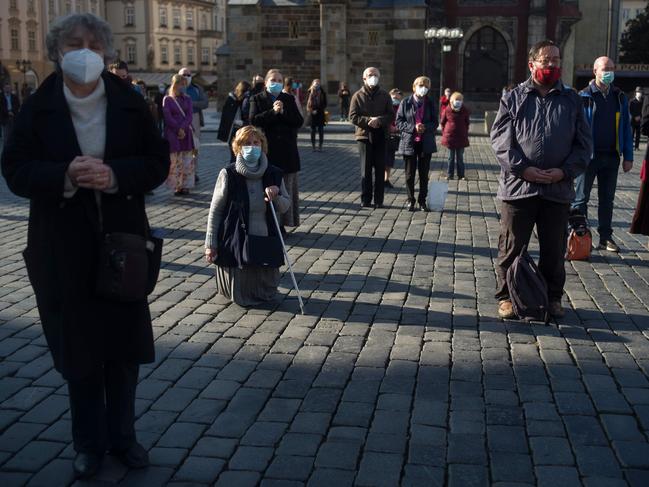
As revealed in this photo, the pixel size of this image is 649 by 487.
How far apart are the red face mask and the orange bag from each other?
2.85m

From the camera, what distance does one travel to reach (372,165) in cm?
1276

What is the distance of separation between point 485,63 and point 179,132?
118ft

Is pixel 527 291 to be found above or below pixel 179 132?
below

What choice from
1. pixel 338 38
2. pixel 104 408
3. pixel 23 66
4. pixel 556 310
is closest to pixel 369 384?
pixel 104 408

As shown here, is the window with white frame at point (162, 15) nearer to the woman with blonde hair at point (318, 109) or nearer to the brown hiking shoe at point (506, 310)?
A: the woman with blonde hair at point (318, 109)

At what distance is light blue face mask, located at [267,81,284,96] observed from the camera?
10531 millimetres

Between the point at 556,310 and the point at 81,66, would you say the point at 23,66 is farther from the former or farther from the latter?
the point at 81,66

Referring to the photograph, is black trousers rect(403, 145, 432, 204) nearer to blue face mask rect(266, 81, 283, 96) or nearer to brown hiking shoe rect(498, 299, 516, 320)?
blue face mask rect(266, 81, 283, 96)

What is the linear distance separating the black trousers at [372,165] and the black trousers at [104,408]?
8644mm

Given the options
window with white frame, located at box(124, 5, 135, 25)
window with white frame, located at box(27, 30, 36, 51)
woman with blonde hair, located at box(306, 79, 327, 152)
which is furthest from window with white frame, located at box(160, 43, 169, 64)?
woman with blonde hair, located at box(306, 79, 327, 152)

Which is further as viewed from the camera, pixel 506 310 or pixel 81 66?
pixel 506 310

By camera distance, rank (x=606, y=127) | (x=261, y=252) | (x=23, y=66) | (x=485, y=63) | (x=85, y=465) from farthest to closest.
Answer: (x=23, y=66) → (x=485, y=63) → (x=606, y=127) → (x=261, y=252) → (x=85, y=465)

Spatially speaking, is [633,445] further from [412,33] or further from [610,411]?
[412,33]

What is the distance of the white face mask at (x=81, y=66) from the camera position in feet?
12.3
